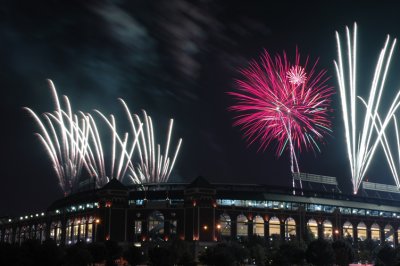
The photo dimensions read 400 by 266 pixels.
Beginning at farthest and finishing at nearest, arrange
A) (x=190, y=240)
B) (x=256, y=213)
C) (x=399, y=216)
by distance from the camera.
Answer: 1. (x=399, y=216)
2. (x=256, y=213)
3. (x=190, y=240)

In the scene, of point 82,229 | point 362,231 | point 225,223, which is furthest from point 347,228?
point 82,229

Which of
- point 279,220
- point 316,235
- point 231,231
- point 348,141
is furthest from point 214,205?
point 348,141

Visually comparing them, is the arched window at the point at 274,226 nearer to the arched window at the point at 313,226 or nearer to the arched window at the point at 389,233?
the arched window at the point at 313,226

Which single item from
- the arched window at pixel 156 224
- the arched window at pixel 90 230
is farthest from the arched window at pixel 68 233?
the arched window at pixel 156 224

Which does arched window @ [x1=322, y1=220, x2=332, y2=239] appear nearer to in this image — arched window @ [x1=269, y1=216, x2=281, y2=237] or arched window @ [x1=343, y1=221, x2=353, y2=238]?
arched window @ [x1=343, y1=221, x2=353, y2=238]

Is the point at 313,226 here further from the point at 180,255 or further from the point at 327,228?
the point at 180,255

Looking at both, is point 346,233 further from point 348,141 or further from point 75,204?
point 75,204
